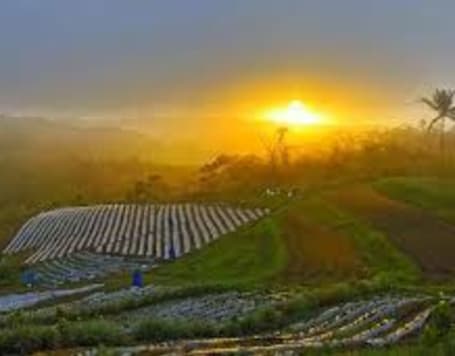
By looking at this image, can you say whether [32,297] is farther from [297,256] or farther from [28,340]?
[28,340]

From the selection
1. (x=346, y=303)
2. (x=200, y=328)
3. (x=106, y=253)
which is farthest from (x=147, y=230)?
(x=200, y=328)

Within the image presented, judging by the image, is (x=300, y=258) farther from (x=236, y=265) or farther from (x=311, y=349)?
A: (x=311, y=349)

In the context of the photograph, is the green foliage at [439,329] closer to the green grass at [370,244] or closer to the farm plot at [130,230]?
the green grass at [370,244]

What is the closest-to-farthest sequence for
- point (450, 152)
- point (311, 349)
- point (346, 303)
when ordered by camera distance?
point (311, 349), point (346, 303), point (450, 152)

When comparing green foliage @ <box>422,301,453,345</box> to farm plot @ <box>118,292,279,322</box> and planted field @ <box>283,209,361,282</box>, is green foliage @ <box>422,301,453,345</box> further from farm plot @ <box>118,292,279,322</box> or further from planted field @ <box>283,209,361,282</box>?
planted field @ <box>283,209,361,282</box>

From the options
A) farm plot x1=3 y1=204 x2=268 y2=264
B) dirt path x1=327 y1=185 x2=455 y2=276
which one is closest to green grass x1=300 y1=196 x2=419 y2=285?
dirt path x1=327 y1=185 x2=455 y2=276

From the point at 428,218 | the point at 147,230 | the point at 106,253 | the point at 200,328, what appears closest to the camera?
the point at 200,328

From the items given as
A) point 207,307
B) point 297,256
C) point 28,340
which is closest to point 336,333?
point 28,340
